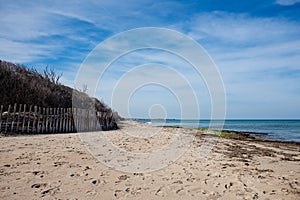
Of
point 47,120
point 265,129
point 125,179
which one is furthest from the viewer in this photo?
point 265,129

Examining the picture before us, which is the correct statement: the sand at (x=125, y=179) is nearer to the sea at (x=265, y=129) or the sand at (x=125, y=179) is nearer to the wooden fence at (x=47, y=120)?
the wooden fence at (x=47, y=120)

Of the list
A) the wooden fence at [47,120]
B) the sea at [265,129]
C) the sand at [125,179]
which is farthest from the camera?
the sea at [265,129]

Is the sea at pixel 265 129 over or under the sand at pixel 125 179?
over

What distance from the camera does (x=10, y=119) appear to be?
11984 millimetres

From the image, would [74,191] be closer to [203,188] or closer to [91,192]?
[91,192]

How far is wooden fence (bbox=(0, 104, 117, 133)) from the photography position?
39.2 ft

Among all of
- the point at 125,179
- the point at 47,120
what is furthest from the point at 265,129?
the point at 125,179

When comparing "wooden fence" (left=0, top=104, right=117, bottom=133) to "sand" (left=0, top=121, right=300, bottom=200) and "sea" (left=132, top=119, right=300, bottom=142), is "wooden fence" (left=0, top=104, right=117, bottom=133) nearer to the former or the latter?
"sand" (left=0, top=121, right=300, bottom=200)

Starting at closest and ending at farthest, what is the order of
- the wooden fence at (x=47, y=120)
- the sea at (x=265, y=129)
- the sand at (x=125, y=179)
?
1. the sand at (x=125, y=179)
2. the wooden fence at (x=47, y=120)
3. the sea at (x=265, y=129)

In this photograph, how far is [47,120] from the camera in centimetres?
1366

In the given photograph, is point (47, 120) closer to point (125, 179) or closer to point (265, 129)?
point (125, 179)

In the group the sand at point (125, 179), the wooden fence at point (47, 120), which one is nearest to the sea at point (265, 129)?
the wooden fence at point (47, 120)

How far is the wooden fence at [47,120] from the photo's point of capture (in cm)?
1195

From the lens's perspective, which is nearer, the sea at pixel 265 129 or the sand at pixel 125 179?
the sand at pixel 125 179
